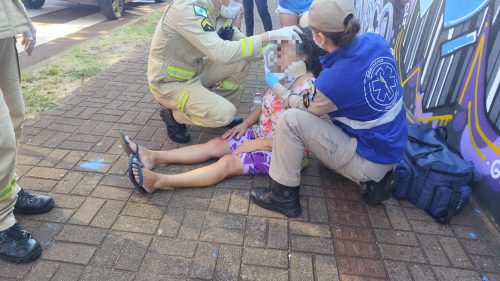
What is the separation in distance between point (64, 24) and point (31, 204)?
6.37 m

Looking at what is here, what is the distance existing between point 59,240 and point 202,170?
98cm

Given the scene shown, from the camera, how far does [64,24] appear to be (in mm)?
7707

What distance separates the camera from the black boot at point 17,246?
204cm

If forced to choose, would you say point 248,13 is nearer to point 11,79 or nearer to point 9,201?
point 11,79

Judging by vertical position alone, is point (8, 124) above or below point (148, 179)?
above

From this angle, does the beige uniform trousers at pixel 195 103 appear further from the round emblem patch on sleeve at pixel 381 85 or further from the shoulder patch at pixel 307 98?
the round emblem patch on sleeve at pixel 381 85

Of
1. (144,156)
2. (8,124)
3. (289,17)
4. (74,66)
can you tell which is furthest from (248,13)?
(8,124)

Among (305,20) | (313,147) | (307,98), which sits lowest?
(313,147)

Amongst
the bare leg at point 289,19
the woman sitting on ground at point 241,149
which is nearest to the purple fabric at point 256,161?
the woman sitting on ground at point 241,149

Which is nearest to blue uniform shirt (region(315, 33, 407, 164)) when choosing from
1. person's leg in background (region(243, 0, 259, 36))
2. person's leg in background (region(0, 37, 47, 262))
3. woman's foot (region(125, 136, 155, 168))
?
woman's foot (region(125, 136, 155, 168))

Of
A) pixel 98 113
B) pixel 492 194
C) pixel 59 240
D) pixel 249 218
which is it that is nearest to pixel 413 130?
pixel 492 194

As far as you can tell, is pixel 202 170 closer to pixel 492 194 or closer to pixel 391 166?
pixel 391 166

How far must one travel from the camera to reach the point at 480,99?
2762 millimetres

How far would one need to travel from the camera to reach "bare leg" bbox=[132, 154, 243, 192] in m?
2.58
